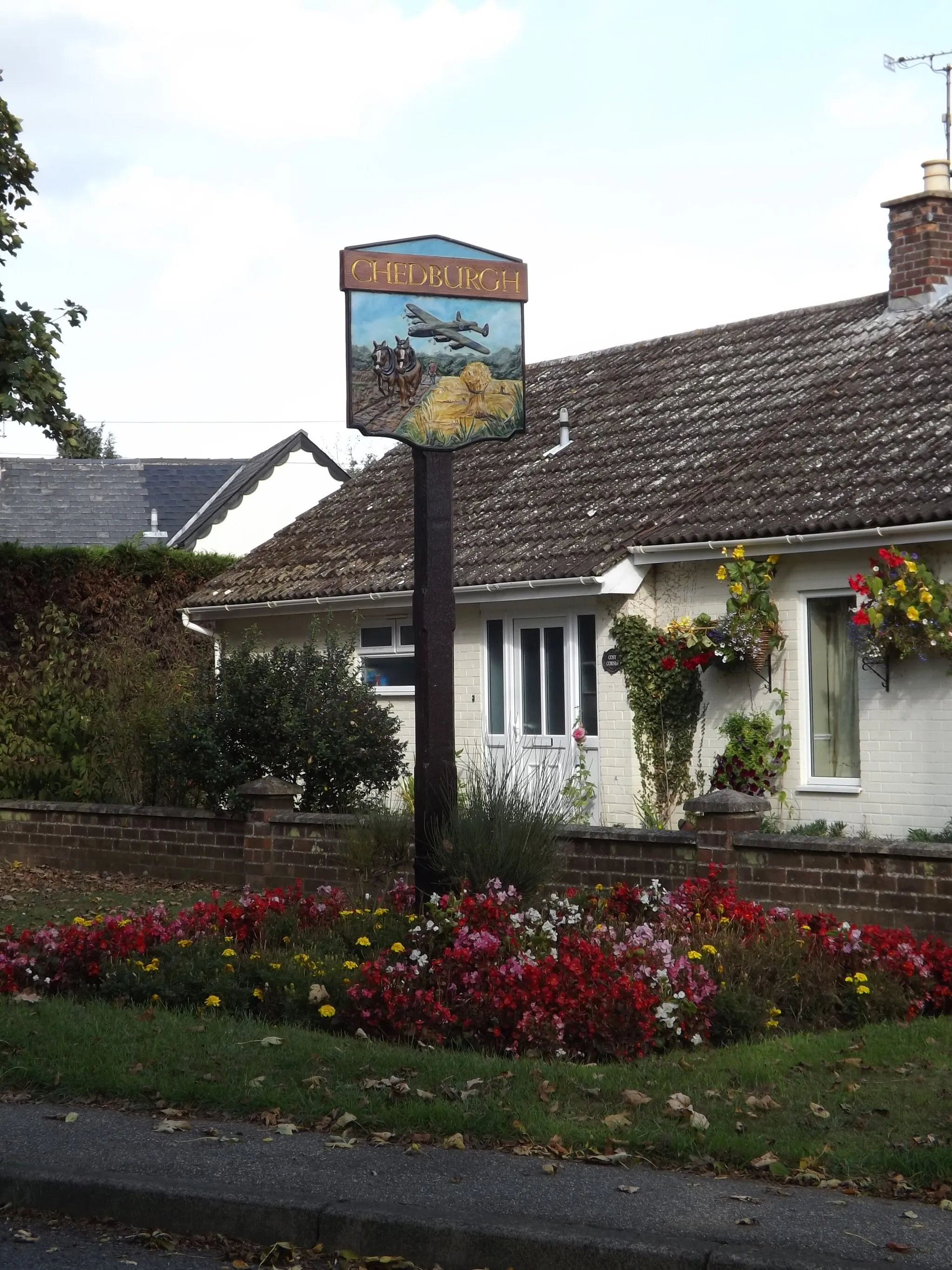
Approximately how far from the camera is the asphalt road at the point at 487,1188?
203 inches

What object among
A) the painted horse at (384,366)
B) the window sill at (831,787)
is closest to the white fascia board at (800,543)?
the window sill at (831,787)

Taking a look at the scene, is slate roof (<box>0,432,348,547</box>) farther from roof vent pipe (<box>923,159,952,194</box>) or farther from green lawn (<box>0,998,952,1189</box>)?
green lawn (<box>0,998,952,1189</box>)

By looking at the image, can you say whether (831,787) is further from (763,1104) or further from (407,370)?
(763,1104)

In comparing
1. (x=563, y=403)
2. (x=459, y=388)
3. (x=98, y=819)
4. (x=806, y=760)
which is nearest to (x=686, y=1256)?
(x=459, y=388)

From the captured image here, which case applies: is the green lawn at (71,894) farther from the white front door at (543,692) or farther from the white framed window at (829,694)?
the white framed window at (829,694)

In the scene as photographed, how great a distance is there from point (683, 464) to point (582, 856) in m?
6.90

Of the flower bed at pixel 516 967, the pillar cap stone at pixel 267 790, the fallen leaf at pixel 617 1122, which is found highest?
the pillar cap stone at pixel 267 790

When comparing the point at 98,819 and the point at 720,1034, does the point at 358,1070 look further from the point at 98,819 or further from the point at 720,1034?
the point at 98,819

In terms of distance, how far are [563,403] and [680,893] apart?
→ 12.1 meters

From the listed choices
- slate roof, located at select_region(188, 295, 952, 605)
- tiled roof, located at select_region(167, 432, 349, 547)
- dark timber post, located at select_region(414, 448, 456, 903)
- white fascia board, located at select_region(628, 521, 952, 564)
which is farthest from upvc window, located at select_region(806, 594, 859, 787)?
tiled roof, located at select_region(167, 432, 349, 547)

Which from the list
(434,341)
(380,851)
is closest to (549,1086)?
(380,851)

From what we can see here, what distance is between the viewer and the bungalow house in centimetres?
1377

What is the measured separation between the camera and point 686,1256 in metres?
→ 5.00

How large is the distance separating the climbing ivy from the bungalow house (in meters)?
0.14
